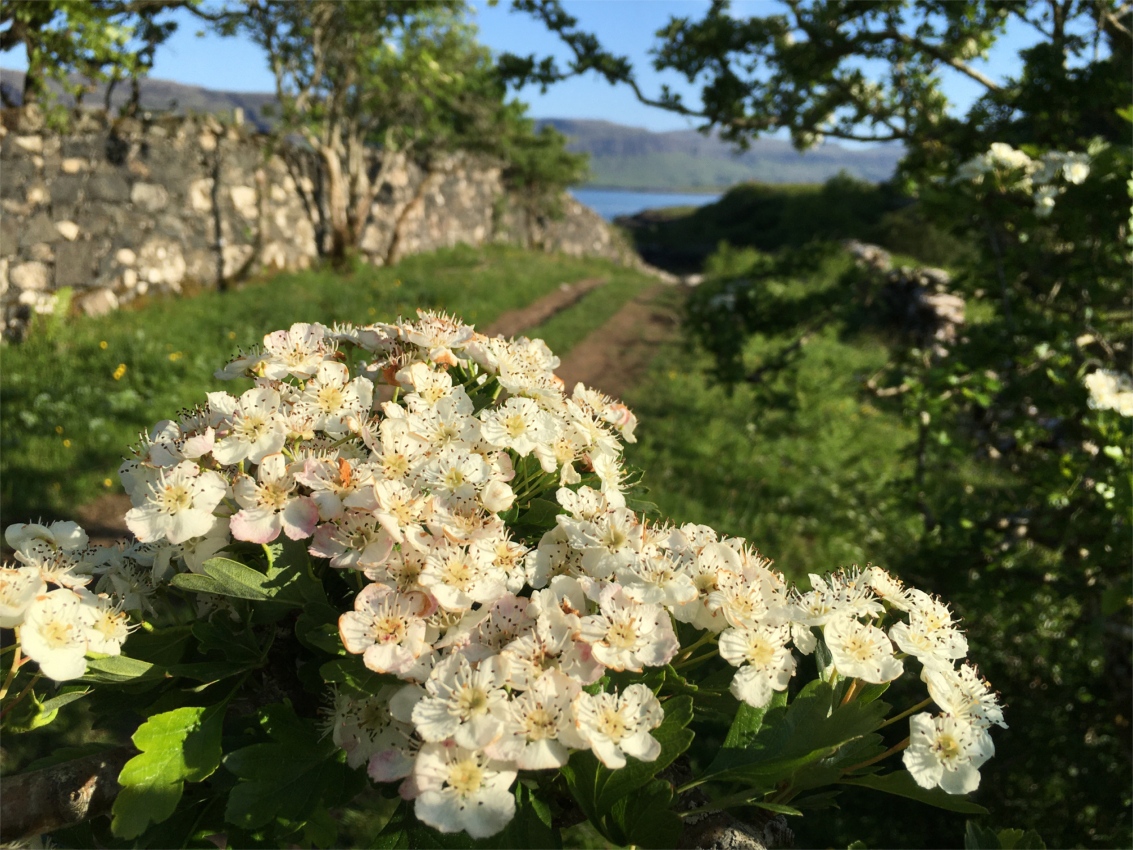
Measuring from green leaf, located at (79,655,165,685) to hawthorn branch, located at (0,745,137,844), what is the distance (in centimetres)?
20

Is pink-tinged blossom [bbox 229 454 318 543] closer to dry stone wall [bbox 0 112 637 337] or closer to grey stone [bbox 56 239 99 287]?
dry stone wall [bbox 0 112 637 337]

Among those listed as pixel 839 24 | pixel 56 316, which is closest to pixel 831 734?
pixel 839 24

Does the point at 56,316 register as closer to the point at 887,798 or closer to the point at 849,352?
the point at 887,798

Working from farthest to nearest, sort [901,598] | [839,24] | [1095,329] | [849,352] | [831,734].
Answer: [849,352] → [839,24] → [1095,329] → [901,598] → [831,734]

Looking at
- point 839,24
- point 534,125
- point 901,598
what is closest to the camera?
point 901,598

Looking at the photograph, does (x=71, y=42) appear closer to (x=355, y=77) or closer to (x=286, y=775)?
(x=355, y=77)

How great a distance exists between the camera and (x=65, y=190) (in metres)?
8.62

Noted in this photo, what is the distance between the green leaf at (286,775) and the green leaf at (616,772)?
393mm

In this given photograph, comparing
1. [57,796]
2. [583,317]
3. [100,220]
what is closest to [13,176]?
[100,220]

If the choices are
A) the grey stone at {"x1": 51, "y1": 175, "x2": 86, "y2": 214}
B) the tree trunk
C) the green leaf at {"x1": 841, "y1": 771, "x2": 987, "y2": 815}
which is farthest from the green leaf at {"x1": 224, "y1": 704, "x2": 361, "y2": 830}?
the tree trunk

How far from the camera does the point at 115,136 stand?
924cm

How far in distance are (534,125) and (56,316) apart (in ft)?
56.9

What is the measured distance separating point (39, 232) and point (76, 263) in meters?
0.47

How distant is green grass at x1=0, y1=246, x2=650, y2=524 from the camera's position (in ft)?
17.8
